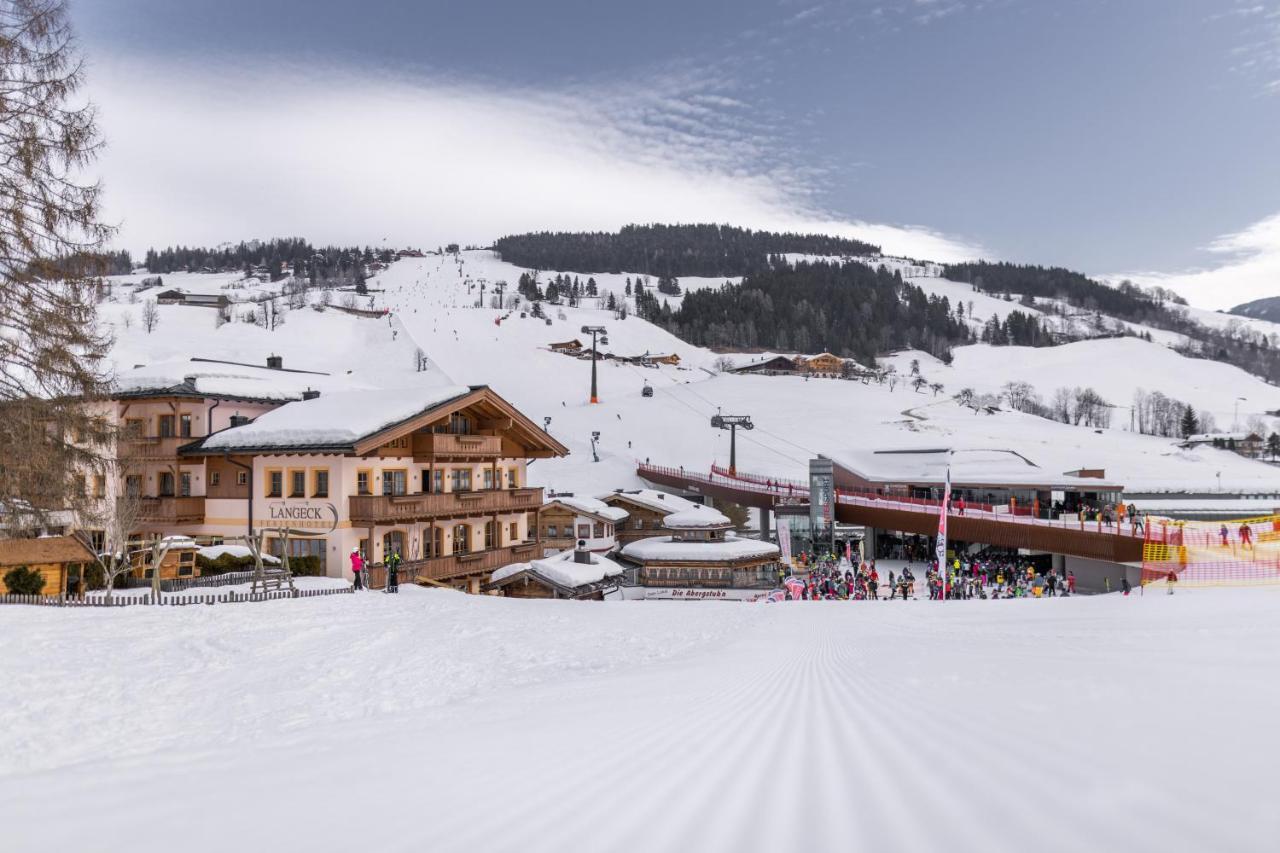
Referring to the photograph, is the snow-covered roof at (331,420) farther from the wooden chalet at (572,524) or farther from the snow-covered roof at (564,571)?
the wooden chalet at (572,524)

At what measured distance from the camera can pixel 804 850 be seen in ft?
11.0

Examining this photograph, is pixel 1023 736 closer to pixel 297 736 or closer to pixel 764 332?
pixel 297 736

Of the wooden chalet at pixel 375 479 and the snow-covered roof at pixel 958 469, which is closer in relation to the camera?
the wooden chalet at pixel 375 479

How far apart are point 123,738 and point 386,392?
77.3 feet

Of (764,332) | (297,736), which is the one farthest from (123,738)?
(764,332)

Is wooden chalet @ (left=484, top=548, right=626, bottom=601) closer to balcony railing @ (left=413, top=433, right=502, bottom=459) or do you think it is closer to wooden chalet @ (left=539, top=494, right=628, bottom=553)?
balcony railing @ (left=413, top=433, right=502, bottom=459)

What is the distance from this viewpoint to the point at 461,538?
102ft

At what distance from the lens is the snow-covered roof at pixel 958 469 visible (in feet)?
135

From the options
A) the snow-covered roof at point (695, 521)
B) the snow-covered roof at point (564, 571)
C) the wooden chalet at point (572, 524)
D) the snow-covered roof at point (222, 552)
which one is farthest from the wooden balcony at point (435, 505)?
the wooden chalet at point (572, 524)

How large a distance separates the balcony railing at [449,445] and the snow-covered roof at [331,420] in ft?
4.44

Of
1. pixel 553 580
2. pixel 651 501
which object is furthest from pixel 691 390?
pixel 553 580

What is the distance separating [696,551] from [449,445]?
38.8 feet

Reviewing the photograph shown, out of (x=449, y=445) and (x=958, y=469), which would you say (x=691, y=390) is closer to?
(x=958, y=469)

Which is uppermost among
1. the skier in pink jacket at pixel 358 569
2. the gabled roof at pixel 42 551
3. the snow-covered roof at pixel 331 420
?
the snow-covered roof at pixel 331 420
